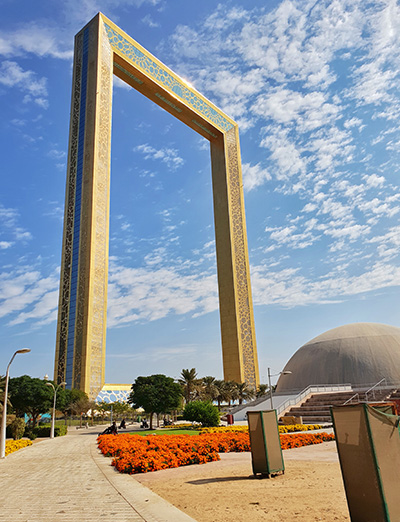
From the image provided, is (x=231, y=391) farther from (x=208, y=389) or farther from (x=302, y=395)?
(x=302, y=395)

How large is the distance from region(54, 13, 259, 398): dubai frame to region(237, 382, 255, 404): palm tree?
3.28 metres

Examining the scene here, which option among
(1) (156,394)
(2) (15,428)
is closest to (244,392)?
(1) (156,394)

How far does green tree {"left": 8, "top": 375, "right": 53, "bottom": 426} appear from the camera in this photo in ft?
139

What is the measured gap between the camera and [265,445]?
11.3 metres

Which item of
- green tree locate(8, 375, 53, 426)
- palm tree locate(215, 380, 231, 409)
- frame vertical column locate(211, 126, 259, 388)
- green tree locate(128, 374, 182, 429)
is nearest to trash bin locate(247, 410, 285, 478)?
green tree locate(128, 374, 182, 429)

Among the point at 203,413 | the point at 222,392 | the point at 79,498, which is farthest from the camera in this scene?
the point at 222,392

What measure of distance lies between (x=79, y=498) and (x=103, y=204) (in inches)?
2429

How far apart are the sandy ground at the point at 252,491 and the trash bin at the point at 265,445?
276 millimetres

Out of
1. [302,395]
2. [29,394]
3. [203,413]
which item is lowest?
[203,413]

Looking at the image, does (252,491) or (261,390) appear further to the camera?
(261,390)

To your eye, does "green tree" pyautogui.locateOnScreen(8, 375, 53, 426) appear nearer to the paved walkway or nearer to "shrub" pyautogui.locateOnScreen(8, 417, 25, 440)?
"shrub" pyautogui.locateOnScreen(8, 417, 25, 440)

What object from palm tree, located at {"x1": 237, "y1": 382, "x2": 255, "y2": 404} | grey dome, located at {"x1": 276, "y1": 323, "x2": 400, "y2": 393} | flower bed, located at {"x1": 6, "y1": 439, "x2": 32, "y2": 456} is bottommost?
flower bed, located at {"x1": 6, "y1": 439, "x2": 32, "y2": 456}

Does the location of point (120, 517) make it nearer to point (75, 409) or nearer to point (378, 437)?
point (378, 437)

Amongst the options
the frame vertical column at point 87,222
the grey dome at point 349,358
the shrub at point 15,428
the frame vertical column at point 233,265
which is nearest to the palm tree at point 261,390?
the frame vertical column at point 233,265
